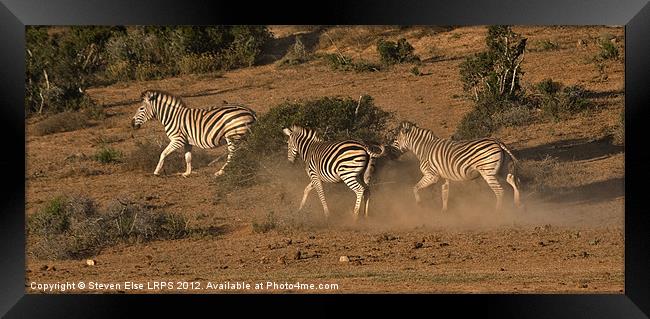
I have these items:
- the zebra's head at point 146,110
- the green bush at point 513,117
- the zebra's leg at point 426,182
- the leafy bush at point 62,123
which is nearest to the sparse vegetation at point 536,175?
the zebra's leg at point 426,182

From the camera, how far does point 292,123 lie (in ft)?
52.8

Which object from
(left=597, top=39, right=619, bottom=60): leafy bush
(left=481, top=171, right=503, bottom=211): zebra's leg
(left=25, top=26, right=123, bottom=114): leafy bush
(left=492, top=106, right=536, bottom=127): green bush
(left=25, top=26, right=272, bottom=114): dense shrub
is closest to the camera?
(left=481, top=171, right=503, bottom=211): zebra's leg

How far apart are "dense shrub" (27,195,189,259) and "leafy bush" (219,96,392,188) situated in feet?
4.20

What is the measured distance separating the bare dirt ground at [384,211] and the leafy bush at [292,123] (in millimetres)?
275

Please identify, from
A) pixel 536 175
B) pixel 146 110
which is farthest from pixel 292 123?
pixel 536 175

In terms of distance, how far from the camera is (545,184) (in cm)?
1565

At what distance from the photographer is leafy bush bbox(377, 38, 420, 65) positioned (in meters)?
21.8

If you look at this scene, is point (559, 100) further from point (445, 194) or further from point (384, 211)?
point (384, 211)

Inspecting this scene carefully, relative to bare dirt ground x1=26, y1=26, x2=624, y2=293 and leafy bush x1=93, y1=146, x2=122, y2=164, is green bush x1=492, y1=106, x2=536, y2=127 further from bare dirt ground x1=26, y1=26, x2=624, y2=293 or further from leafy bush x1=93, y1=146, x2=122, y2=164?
leafy bush x1=93, y1=146, x2=122, y2=164

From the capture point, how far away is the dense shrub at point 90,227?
1415 centimetres

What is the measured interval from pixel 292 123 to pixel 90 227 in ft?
10.7

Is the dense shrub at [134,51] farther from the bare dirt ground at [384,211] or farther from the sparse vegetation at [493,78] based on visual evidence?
the sparse vegetation at [493,78]

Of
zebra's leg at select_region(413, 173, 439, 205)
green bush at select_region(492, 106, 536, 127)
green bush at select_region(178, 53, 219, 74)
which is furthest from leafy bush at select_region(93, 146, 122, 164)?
green bush at select_region(492, 106, 536, 127)

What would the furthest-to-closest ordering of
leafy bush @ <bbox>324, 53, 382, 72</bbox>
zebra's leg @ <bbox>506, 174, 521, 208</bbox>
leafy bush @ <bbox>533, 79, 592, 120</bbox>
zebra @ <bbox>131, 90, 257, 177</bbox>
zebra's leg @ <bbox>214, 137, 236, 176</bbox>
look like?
leafy bush @ <bbox>324, 53, 382, 72</bbox> < leafy bush @ <bbox>533, 79, 592, 120</bbox> < zebra @ <bbox>131, 90, 257, 177</bbox> < zebra's leg @ <bbox>214, 137, 236, 176</bbox> < zebra's leg @ <bbox>506, 174, 521, 208</bbox>
